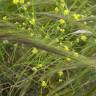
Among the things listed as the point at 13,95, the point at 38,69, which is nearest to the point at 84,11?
the point at 38,69

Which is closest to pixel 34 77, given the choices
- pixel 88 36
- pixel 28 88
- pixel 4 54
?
pixel 28 88

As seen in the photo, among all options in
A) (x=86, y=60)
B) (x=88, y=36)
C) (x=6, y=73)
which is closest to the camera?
(x=86, y=60)

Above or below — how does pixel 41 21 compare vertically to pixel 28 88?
above

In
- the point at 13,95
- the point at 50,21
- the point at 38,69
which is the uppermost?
the point at 50,21

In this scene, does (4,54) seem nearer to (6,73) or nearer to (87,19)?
(6,73)

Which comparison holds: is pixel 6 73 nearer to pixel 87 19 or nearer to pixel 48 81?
pixel 48 81

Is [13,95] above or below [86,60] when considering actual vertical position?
below

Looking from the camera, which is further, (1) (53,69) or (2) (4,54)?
(2) (4,54)

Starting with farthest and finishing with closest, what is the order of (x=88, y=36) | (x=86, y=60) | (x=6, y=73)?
(x=88, y=36), (x=6, y=73), (x=86, y=60)
